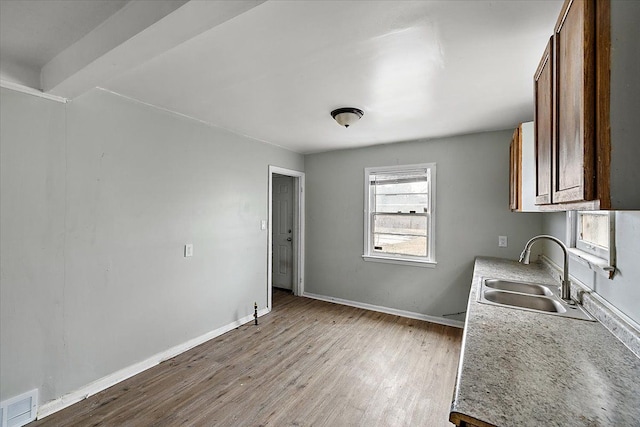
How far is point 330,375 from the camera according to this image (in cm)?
247

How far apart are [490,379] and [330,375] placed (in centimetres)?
180

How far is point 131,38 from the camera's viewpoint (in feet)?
4.39

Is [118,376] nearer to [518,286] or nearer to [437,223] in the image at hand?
[518,286]

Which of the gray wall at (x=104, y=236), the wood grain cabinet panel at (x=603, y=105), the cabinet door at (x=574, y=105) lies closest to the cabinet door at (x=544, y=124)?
the cabinet door at (x=574, y=105)

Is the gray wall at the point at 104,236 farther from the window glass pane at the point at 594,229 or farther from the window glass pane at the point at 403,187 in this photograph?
the window glass pane at the point at 594,229

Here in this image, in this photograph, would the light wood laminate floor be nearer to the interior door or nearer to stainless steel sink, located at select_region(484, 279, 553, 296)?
stainless steel sink, located at select_region(484, 279, 553, 296)

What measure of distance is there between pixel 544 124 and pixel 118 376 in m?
3.35

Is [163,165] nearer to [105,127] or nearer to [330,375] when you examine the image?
[105,127]

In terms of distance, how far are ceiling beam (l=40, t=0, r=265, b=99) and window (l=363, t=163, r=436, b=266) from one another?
3.09 m

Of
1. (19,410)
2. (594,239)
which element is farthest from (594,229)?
(19,410)

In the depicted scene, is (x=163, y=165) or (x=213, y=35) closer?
(x=213, y=35)

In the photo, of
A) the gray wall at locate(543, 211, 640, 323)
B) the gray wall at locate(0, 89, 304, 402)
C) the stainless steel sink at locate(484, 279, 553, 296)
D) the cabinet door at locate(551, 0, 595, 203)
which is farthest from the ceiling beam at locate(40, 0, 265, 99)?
the stainless steel sink at locate(484, 279, 553, 296)

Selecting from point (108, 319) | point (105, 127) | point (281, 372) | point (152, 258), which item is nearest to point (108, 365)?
point (108, 319)

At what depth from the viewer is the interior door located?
16.2 feet
